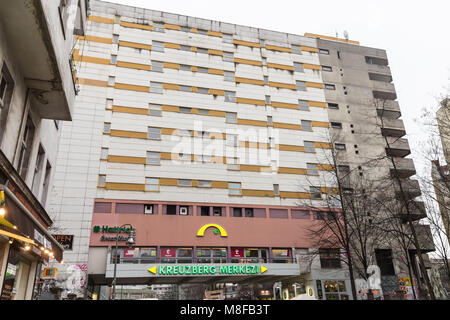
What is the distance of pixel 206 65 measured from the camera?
136 feet

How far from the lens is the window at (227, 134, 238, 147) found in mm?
38281

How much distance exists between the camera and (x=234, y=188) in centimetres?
3684

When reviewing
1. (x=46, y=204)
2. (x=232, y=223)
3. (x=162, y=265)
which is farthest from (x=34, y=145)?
(x=232, y=223)

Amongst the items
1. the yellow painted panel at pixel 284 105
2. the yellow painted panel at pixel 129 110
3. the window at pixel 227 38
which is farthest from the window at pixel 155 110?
the yellow painted panel at pixel 284 105

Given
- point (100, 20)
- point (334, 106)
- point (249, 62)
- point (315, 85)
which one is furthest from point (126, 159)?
point (334, 106)

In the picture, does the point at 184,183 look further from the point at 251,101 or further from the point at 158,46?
the point at 158,46

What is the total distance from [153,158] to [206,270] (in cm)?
1258

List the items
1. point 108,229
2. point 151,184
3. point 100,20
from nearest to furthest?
1. point 108,229
2. point 151,184
3. point 100,20

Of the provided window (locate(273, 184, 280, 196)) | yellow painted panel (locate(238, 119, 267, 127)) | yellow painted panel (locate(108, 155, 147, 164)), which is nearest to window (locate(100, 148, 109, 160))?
yellow painted panel (locate(108, 155, 147, 164))

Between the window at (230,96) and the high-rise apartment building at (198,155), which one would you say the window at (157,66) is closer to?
the high-rise apartment building at (198,155)

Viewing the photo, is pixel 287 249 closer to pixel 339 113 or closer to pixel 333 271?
pixel 333 271

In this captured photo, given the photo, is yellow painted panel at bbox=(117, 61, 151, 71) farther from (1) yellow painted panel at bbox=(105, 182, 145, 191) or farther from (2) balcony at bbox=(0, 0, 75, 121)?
(2) balcony at bbox=(0, 0, 75, 121)

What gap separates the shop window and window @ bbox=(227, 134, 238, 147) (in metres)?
12.2

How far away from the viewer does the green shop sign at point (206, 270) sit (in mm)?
30078
